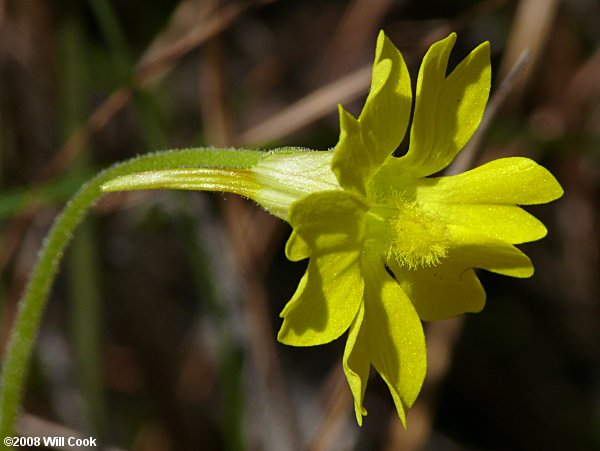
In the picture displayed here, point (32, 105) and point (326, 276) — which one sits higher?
point (32, 105)

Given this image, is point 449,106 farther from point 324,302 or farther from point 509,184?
point 324,302

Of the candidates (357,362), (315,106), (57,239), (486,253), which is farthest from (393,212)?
(315,106)

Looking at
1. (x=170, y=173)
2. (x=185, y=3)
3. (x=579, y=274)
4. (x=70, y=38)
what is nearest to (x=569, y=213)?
(x=579, y=274)

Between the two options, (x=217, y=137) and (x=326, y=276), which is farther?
(x=217, y=137)

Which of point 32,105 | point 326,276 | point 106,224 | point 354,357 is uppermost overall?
point 32,105

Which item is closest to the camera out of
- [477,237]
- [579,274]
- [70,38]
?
[477,237]

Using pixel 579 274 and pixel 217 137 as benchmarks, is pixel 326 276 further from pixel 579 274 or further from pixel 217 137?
pixel 579 274

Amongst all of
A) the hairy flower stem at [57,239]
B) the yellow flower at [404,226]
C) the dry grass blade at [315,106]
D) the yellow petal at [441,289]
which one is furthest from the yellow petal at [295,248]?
the dry grass blade at [315,106]
